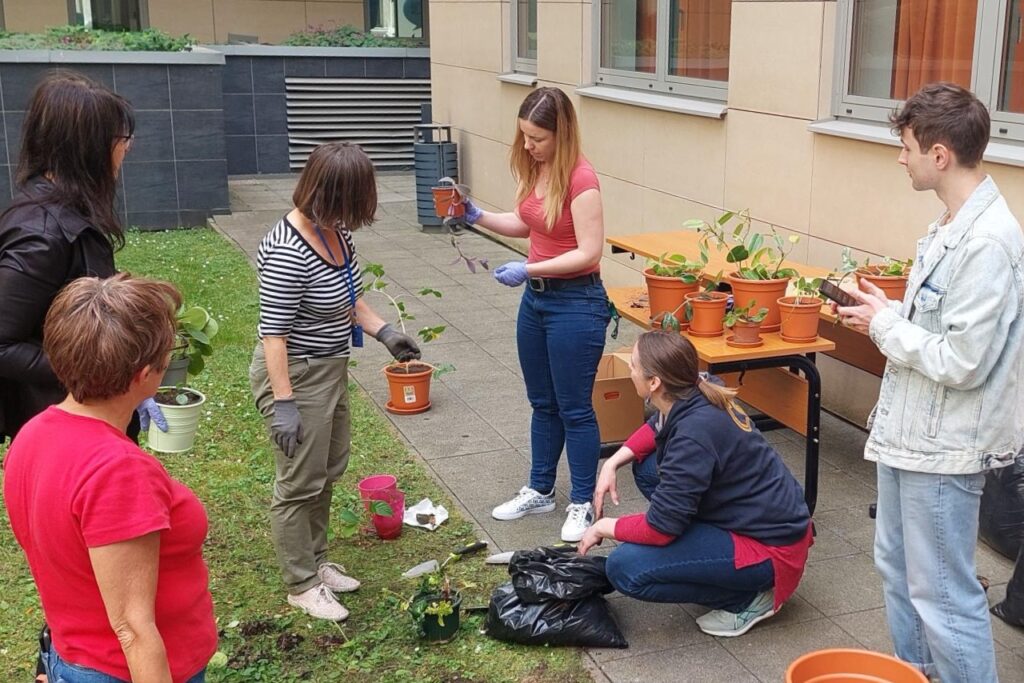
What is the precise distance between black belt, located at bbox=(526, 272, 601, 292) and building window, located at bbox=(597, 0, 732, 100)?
2.96 m

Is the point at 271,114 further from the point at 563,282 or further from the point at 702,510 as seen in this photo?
the point at 702,510

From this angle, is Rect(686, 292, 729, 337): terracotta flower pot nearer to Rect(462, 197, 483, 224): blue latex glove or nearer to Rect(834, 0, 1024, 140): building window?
Rect(462, 197, 483, 224): blue latex glove

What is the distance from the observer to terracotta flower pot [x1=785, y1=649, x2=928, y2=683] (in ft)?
9.66

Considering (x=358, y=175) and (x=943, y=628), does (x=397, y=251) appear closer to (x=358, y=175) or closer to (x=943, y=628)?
(x=358, y=175)

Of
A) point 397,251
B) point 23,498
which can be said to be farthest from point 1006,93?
point 397,251

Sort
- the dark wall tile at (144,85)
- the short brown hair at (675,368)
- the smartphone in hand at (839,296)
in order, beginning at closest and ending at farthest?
1. the smartphone in hand at (839,296)
2. the short brown hair at (675,368)
3. the dark wall tile at (144,85)

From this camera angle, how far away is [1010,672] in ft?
11.6

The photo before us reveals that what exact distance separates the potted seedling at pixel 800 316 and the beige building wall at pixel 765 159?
0.93 metres

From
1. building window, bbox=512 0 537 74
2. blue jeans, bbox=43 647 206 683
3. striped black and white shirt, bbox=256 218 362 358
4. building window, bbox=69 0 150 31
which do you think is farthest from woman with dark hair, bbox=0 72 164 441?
building window, bbox=69 0 150 31

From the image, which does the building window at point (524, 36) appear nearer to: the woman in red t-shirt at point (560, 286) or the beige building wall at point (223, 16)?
the woman in red t-shirt at point (560, 286)

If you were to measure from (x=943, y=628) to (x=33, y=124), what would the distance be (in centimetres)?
289

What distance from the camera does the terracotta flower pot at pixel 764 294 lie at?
4.68 metres

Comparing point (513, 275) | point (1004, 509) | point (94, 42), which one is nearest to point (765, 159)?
point (513, 275)

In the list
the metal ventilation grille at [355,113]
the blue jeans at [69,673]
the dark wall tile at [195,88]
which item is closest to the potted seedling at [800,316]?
the blue jeans at [69,673]
